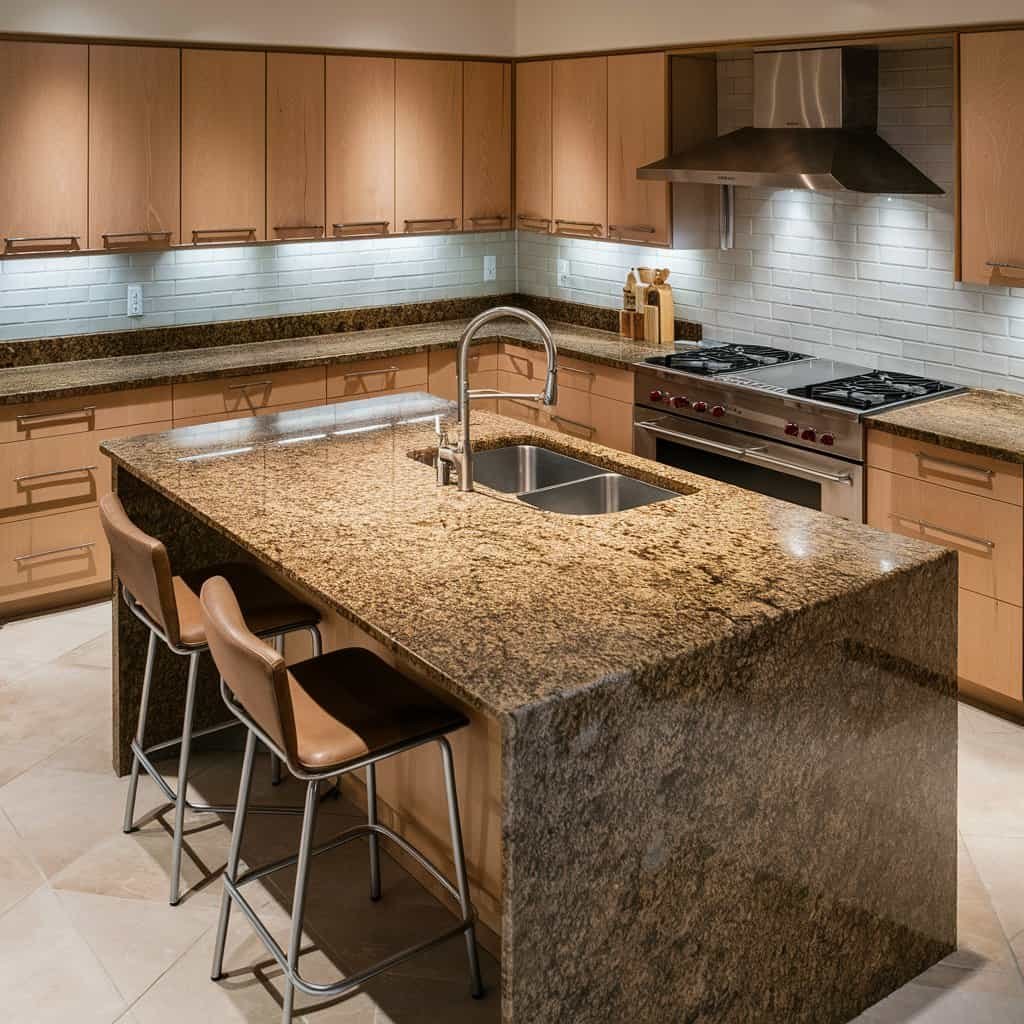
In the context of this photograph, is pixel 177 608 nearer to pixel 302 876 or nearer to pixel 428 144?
pixel 302 876

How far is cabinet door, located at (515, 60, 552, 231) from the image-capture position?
629 cm

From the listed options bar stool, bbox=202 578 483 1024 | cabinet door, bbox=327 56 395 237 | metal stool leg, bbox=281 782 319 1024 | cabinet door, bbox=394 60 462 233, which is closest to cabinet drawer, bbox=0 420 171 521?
cabinet door, bbox=327 56 395 237

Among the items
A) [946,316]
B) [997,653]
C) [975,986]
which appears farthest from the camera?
[946,316]

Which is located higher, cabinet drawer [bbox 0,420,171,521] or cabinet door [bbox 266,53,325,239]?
cabinet door [bbox 266,53,325,239]

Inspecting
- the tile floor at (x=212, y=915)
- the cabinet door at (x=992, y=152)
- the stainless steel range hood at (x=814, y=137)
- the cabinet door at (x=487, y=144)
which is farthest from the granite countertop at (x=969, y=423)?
the cabinet door at (x=487, y=144)

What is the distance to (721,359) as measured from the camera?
5.49m

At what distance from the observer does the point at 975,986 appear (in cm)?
301

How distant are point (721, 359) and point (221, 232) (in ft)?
7.45

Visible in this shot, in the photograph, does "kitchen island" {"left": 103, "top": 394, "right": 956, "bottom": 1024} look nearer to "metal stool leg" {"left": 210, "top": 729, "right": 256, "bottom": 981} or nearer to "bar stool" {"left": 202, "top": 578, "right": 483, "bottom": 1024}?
"bar stool" {"left": 202, "top": 578, "right": 483, "bottom": 1024}

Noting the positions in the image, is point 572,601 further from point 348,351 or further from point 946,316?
point 348,351

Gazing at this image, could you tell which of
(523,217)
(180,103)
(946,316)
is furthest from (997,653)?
(180,103)

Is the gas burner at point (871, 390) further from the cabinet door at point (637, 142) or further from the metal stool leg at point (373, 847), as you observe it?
the metal stool leg at point (373, 847)

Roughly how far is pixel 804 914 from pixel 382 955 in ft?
3.46

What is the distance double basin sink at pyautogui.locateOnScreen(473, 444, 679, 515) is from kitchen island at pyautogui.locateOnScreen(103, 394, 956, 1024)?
13 cm
